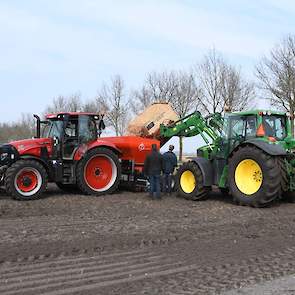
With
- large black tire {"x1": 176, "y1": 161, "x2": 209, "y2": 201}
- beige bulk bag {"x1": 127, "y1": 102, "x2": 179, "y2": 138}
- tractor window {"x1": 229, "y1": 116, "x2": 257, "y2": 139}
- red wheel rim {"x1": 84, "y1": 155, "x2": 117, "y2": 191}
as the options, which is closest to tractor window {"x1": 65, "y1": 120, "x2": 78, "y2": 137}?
red wheel rim {"x1": 84, "y1": 155, "x2": 117, "y2": 191}

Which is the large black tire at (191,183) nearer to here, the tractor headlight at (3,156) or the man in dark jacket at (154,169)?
the man in dark jacket at (154,169)

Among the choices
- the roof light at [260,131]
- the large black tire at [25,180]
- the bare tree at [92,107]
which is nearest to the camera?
the roof light at [260,131]

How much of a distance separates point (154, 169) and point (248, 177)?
2881 millimetres

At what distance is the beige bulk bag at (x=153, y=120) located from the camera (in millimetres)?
16203

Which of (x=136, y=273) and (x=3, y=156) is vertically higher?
(x=3, y=156)

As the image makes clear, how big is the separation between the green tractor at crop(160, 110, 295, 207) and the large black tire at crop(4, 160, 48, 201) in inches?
147

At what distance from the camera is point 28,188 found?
13.2 m

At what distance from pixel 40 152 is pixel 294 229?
291 inches

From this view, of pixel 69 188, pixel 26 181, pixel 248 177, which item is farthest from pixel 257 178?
pixel 69 188

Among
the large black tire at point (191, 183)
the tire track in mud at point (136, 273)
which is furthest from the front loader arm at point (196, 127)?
the tire track in mud at point (136, 273)

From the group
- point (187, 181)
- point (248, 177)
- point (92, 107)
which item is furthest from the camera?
point (92, 107)

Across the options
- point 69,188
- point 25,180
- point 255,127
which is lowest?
point 69,188

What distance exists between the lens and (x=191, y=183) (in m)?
→ 13.7

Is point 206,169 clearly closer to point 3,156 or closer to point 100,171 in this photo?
point 100,171
